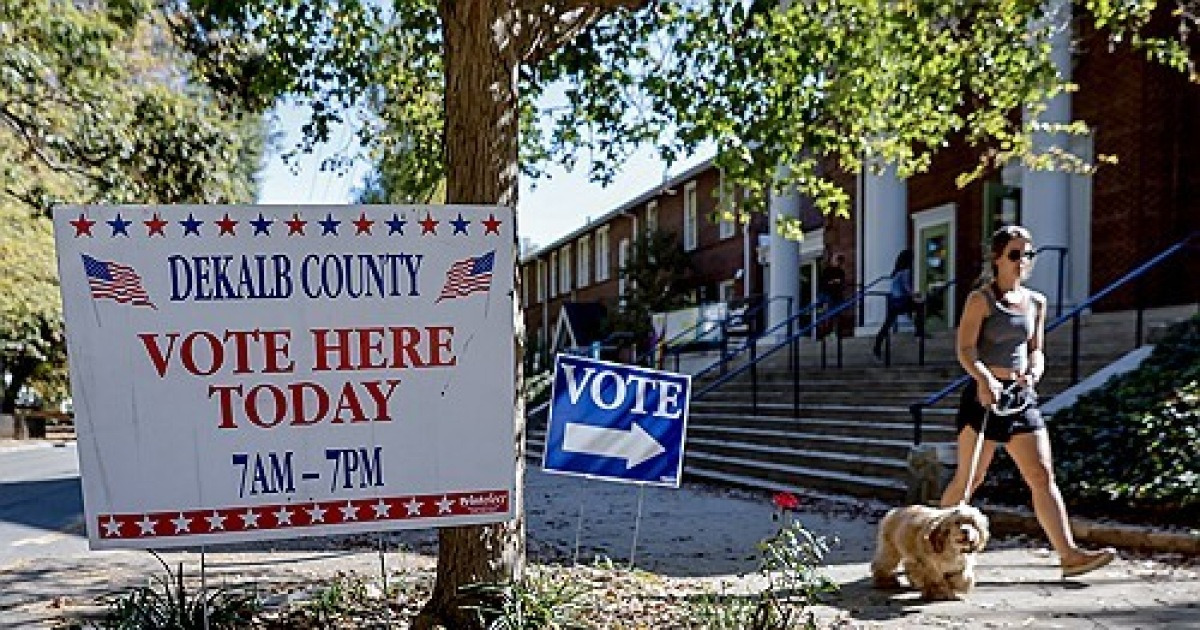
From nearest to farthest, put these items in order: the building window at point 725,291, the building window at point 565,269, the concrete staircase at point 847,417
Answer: the concrete staircase at point 847,417
the building window at point 725,291
the building window at point 565,269

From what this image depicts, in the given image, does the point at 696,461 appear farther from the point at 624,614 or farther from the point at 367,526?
the point at 367,526

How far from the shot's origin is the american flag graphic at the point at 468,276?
356cm

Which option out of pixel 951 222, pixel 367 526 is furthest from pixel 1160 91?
pixel 367 526

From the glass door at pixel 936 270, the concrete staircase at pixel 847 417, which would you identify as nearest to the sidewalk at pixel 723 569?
the concrete staircase at pixel 847 417

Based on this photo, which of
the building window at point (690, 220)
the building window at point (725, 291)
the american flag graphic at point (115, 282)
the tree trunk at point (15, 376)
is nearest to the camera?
the american flag graphic at point (115, 282)

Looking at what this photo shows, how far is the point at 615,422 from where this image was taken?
14.4 ft

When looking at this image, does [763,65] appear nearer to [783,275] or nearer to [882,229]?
[882,229]

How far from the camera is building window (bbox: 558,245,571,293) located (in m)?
41.1

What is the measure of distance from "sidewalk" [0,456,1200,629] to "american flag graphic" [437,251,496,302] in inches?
81.4

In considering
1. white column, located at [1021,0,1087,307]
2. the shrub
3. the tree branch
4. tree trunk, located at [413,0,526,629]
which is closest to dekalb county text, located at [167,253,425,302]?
tree trunk, located at [413,0,526,629]

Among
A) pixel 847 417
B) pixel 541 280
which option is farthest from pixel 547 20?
pixel 541 280

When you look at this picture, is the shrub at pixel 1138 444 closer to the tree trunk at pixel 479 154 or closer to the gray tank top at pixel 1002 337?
the gray tank top at pixel 1002 337

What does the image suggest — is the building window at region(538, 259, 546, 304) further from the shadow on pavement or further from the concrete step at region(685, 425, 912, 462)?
the concrete step at region(685, 425, 912, 462)

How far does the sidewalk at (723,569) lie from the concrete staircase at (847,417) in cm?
106
